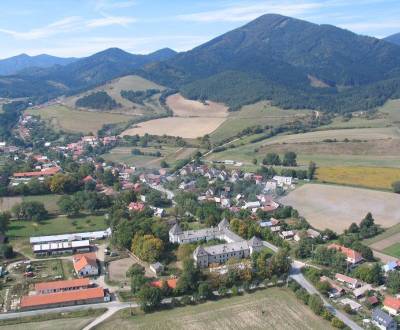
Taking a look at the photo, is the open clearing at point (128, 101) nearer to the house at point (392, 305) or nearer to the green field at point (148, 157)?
the green field at point (148, 157)

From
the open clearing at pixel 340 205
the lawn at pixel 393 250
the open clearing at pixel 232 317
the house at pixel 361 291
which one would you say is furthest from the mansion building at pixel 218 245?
the lawn at pixel 393 250

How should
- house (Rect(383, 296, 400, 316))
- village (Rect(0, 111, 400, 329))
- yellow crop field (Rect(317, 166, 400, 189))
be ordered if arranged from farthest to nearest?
yellow crop field (Rect(317, 166, 400, 189)), village (Rect(0, 111, 400, 329)), house (Rect(383, 296, 400, 316))

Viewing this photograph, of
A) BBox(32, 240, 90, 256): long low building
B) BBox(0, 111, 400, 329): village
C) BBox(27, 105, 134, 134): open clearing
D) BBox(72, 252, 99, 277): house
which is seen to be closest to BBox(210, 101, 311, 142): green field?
BBox(27, 105, 134, 134): open clearing

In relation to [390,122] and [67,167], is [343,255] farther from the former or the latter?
[390,122]

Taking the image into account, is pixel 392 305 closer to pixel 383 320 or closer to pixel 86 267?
pixel 383 320

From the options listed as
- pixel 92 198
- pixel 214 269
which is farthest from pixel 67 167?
pixel 214 269

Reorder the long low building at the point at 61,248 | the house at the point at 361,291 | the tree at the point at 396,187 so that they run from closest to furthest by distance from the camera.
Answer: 1. the house at the point at 361,291
2. the long low building at the point at 61,248
3. the tree at the point at 396,187

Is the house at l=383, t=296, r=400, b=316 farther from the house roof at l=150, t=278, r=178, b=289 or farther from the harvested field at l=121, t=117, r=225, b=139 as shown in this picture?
the harvested field at l=121, t=117, r=225, b=139
